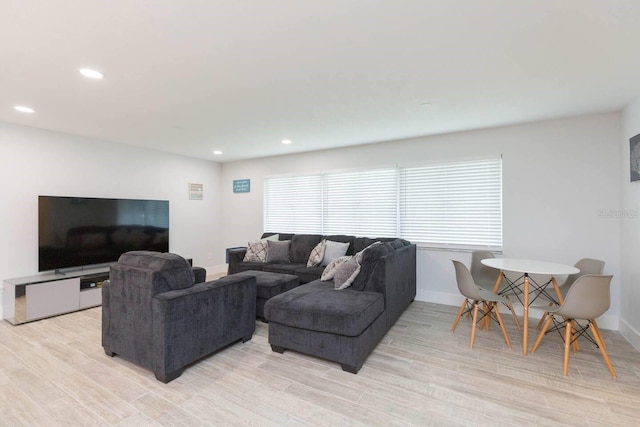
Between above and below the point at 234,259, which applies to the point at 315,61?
above

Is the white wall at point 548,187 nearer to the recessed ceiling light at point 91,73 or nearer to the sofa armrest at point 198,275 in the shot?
the sofa armrest at point 198,275

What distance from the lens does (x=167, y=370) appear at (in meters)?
2.30

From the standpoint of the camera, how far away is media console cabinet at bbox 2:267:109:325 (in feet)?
11.7

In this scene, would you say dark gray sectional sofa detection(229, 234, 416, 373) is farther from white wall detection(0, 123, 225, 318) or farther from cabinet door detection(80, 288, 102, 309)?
white wall detection(0, 123, 225, 318)

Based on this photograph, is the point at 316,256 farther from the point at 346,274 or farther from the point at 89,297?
the point at 89,297

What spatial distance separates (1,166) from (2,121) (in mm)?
559

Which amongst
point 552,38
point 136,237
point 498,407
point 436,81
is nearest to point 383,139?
point 436,81

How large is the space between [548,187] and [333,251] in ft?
9.53

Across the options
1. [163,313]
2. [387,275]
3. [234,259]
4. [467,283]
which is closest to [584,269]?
[467,283]

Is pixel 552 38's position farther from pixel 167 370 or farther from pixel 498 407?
pixel 167 370

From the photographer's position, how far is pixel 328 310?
2609 mm

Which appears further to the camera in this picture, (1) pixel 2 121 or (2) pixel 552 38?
(1) pixel 2 121

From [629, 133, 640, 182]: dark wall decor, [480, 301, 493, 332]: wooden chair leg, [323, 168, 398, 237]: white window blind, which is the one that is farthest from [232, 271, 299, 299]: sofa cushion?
[629, 133, 640, 182]: dark wall decor

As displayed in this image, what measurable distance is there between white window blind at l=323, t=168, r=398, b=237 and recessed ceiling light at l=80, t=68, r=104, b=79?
3.54 metres
